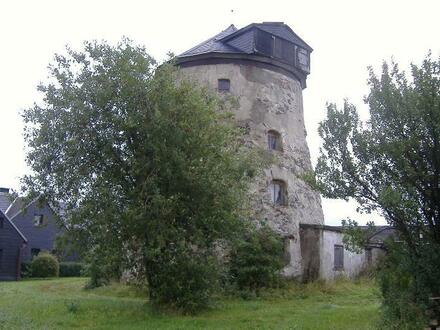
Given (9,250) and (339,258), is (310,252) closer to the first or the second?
(339,258)

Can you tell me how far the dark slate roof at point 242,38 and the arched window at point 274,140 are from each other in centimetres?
372

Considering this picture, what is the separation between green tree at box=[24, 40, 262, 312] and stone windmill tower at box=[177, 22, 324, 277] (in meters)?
8.23

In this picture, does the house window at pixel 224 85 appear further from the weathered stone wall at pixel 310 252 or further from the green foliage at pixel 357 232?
the green foliage at pixel 357 232

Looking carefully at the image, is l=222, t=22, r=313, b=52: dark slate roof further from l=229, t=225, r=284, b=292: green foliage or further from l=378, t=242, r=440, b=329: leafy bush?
l=378, t=242, r=440, b=329: leafy bush

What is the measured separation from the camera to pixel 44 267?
3916cm

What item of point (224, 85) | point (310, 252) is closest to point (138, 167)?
point (224, 85)

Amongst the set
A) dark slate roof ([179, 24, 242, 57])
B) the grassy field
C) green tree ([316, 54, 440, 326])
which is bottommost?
the grassy field

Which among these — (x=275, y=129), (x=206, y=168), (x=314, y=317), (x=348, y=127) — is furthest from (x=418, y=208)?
(x=275, y=129)

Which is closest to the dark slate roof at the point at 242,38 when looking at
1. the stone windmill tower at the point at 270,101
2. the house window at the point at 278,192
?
the stone windmill tower at the point at 270,101

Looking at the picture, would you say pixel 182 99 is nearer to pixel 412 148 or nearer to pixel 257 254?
pixel 412 148

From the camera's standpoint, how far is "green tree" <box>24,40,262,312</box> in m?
14.3

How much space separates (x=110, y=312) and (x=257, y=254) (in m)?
7.23

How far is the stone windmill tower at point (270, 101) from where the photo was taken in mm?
23344

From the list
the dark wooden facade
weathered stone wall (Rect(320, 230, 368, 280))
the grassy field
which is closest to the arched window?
weathered stone wall (Rect(320, 230, 368, 280))
